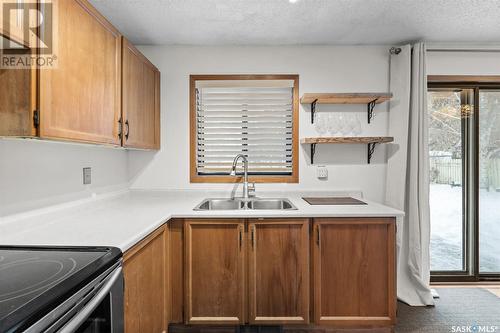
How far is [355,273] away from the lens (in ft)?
6.16

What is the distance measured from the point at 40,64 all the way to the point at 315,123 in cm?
204

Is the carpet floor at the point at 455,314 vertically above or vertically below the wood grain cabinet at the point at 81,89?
below

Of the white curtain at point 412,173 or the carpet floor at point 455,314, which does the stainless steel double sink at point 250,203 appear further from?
the carpet floor at point 455,314

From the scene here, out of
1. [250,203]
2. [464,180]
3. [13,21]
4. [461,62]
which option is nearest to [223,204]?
[250,203]

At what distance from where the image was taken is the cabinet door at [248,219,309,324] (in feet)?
6.10

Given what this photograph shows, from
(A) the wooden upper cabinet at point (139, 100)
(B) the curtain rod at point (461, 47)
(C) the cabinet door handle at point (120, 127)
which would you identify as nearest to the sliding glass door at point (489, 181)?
(B) the curtain rod at point (461, 47)

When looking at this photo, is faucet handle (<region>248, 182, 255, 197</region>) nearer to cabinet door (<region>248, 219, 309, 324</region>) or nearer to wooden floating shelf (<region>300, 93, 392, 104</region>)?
cabinet door (<region>248, 219, 309, 324</region>)

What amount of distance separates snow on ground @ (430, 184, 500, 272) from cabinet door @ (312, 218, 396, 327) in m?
1.19

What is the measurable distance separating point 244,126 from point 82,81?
145cm

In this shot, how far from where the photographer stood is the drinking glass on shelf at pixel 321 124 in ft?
8.25

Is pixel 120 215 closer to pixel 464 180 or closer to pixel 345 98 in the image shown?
pixel 345 98

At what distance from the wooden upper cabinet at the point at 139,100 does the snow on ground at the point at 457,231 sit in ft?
8.84

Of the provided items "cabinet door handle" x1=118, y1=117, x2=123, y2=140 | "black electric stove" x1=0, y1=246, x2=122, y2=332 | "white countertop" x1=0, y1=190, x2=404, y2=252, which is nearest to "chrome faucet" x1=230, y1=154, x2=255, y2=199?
"white countertop" x1=0, y1=190, x2=404, y2=252

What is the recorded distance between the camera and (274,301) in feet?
6.12
